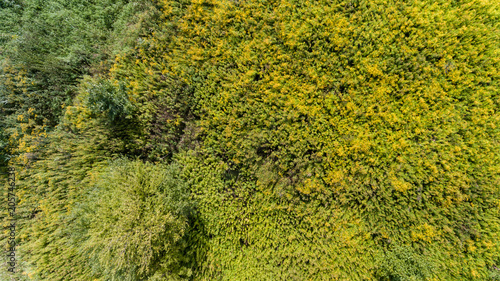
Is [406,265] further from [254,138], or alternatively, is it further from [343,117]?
[254,138]

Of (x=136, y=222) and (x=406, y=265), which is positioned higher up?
(x=406, y=265)

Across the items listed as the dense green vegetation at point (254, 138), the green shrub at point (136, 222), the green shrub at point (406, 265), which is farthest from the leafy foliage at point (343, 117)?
the green shrub at point (136, 222)

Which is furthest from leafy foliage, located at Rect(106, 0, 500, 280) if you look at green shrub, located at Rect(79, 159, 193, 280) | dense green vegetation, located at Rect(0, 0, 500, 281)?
green shrub, located at Rect(79, 159, 193, 280)

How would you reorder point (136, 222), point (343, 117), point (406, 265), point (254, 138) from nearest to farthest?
point (406, 265)
point (136, 222)
point (343, 117)
point (254, 138)

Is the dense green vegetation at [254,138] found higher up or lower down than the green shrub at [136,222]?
higher up

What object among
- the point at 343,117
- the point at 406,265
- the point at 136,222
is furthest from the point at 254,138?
the point at 406,265

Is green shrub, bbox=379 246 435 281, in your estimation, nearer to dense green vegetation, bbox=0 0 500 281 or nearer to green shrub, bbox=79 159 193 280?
dense green vegetation, bbox=0 0 500 281

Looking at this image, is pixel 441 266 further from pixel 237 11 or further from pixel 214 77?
pixel 237 11

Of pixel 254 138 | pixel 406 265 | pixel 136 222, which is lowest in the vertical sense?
pixel 136 222

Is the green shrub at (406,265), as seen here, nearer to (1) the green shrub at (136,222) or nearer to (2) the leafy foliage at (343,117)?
(2) the leafy foliage at (343,117)

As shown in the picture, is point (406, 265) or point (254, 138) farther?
point (254, 138)
